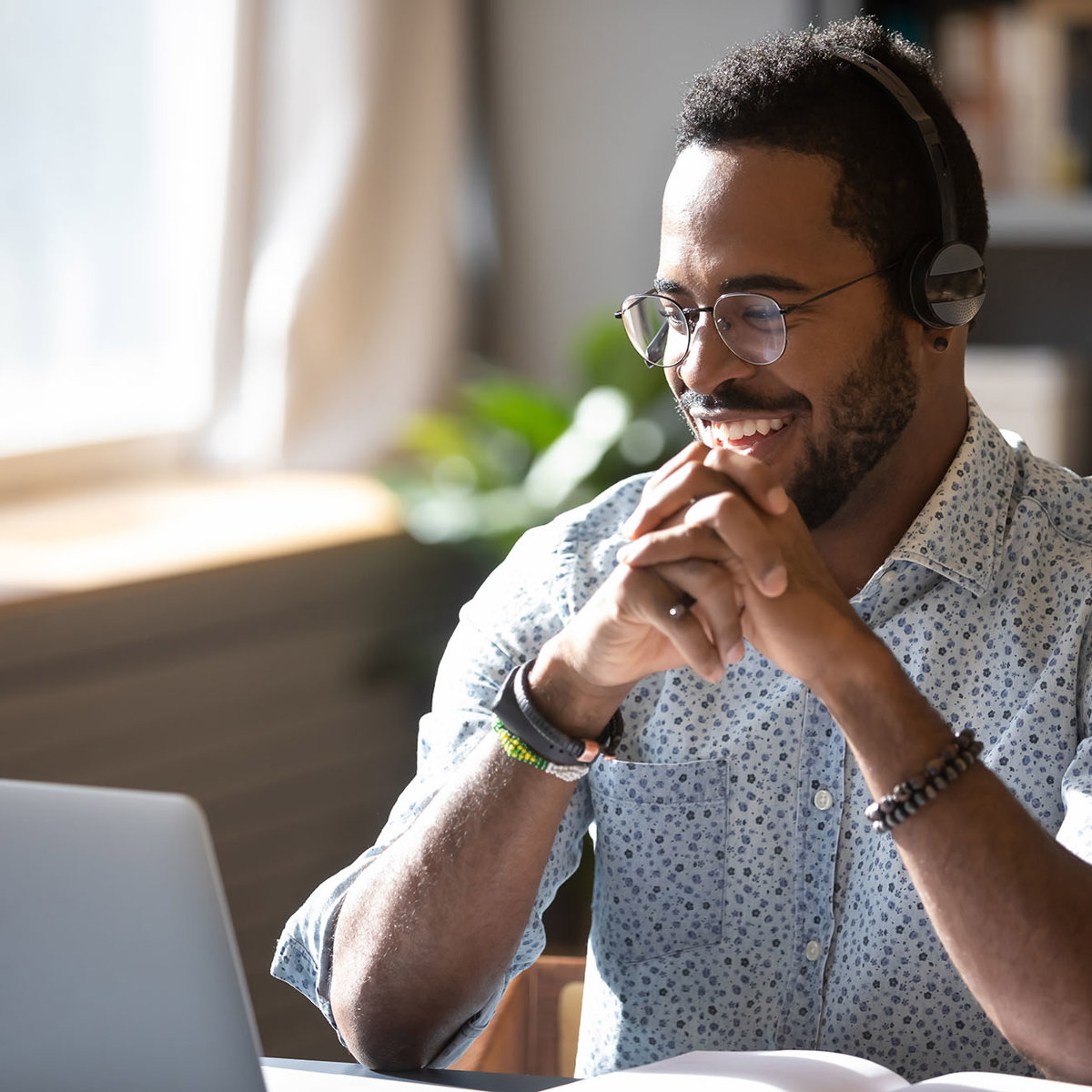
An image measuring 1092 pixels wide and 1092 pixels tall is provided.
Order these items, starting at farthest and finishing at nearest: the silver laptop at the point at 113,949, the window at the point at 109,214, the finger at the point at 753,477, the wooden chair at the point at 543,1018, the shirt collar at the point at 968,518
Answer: the window at the point at 109,214 < the wooden chair at the point at 543,1018 < the shirt collar at the point at 968,518 < the finger at the point at 753,477 < the silver laptop at the point at 113,949

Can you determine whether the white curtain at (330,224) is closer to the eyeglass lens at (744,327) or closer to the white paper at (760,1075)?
the eyeglass lens at (744,327)

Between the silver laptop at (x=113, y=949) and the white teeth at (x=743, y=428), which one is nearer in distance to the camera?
the silver laptop at (x=113, y=949)

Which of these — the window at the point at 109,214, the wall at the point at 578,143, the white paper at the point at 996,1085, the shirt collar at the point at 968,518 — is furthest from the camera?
the wall at the point at 578,143

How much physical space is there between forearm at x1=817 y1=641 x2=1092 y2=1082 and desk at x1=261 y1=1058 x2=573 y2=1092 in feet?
0.89

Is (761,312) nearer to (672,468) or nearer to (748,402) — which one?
(748,402)

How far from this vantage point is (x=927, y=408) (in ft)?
4.27

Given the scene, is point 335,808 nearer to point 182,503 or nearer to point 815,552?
point 182,503

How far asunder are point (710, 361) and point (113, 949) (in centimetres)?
70

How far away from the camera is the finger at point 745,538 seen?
1.03 metres

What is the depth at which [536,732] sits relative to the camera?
44.5 inches

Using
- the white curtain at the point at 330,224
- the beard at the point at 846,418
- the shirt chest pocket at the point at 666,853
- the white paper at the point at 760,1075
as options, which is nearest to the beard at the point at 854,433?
the beard at the point at 846,418

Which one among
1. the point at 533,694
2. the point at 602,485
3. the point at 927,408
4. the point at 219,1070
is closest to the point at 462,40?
the point at 602,485

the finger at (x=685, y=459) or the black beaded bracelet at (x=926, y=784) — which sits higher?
the finger at (x=685, y=459)

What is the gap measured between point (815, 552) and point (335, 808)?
5.94 feet
